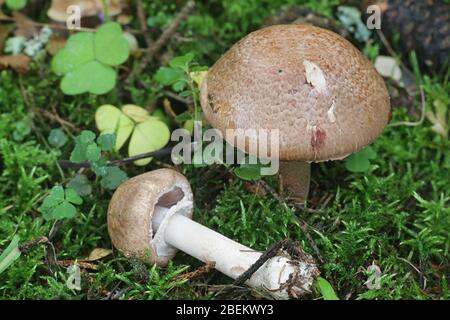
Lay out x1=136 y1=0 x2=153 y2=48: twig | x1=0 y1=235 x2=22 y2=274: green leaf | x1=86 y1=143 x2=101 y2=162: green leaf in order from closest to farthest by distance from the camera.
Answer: x1=0 y1=235 x2=22 y2=274: green leaf → x1=86 y1=143 x2=101 y2=162: green leaf → x1=136 y1=0 x2=153 y2=48: twig

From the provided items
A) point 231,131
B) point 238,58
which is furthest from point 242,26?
point 231,131

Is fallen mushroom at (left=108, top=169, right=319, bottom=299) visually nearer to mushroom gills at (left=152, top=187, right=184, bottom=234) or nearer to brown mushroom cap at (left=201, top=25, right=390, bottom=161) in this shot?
mushroom gills at (left=152, top=187, right=184, bottom=234)

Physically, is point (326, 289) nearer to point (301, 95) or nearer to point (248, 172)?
point (248, 172)

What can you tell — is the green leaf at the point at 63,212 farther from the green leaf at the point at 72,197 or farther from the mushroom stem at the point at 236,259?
the mushroom stem at the point at 236,259

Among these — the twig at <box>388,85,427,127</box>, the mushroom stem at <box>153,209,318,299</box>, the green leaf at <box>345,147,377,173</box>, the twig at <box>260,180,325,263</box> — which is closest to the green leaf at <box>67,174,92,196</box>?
the mushroom stem at <box>153,209,318,299</box>

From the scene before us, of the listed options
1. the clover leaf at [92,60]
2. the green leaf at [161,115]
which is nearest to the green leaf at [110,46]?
the clover leaf at [92,60]

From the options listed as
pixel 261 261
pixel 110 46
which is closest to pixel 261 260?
pixel 261 261
